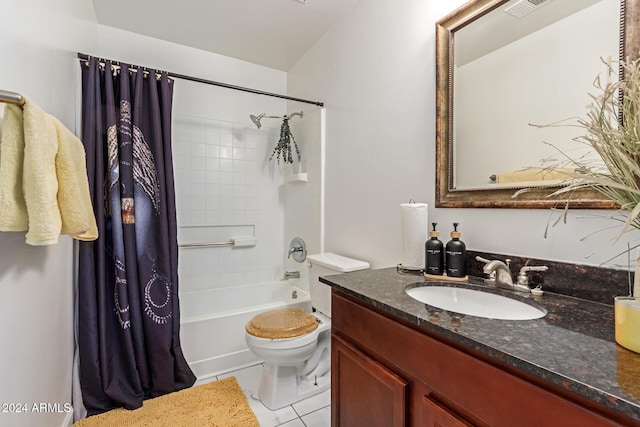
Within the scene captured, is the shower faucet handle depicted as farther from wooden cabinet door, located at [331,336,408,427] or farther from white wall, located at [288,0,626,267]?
wooden cabinet door, located at [331,336,408,427]

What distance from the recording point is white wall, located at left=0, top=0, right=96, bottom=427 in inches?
31.7

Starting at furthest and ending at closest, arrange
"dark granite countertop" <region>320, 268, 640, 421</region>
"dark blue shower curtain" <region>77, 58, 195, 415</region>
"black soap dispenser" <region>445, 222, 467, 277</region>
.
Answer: "dark blue shower curtain" <region>77, 58, 195, 415</region>, "black soap dispenser" <region>445, 222, 467, 277</region>, "dark granite countertop" <region>320, 268, 640, 421</region>

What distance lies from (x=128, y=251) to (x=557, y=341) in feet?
6.43

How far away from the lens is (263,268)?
279 centimetres

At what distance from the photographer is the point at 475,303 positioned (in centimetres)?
100

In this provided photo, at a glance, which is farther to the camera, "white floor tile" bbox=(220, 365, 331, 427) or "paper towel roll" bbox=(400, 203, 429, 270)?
"white floor tile" bbox=(220, 365, 331, 427)

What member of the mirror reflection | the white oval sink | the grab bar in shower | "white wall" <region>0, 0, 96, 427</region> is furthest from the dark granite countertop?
the grab bar in shower

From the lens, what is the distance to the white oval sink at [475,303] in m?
0.87

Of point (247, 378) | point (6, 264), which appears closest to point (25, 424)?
point (6, 264)

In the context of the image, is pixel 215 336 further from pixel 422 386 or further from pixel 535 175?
pixel 535 175

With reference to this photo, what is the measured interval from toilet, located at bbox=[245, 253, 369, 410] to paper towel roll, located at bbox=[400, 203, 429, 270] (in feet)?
1.46

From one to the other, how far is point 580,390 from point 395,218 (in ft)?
3.68

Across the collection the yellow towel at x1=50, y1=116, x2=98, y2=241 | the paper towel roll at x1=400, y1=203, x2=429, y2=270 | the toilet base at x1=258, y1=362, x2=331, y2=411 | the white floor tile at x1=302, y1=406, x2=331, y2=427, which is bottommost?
the white floor tile at x1=302, y1=406, x2=331, y2=427

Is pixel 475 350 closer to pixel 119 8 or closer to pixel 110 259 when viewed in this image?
pixel 110 259
